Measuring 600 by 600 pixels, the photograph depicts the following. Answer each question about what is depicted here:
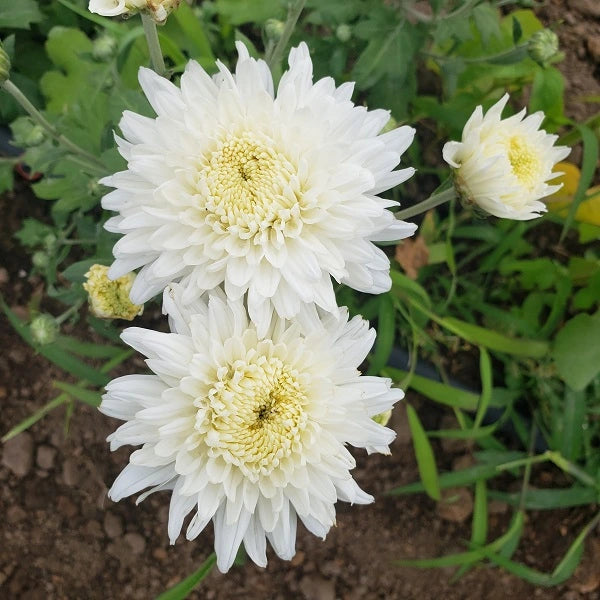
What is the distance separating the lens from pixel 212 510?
3.47ft

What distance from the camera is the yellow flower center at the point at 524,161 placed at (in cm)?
129

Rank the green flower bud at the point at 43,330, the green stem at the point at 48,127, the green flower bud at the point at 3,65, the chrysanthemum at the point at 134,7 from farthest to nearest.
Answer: the green flower bud at the point at 43,330 < the green stem at the point at 48,127 < the green flower bud at the point at 3,65 < the chrysanthemum at the point at 134,7

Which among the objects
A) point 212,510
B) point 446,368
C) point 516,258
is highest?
point 212,510

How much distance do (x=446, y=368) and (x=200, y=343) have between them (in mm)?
1290

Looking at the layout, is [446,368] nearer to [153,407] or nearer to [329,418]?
[329,418]

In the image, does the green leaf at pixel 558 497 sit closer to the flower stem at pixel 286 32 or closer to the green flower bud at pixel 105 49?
the flower stem at pixel 286 32

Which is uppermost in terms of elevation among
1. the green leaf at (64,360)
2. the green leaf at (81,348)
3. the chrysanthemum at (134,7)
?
the chrysanthemum at (134,7)

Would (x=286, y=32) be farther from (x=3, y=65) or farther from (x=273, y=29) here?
(x=3, y=65)

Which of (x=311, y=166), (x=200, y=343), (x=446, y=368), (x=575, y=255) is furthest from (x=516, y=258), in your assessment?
(x=200, y=343)

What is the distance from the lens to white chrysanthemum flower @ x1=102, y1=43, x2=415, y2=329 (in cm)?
104

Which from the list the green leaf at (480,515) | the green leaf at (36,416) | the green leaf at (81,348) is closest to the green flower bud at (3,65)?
the green leaf at (81,348)

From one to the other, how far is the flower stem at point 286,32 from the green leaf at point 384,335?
70 centimetres

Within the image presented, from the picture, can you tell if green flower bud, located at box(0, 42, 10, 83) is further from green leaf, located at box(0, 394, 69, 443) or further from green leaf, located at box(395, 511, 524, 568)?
green leaf, located at box(395, 511, 524, 568)

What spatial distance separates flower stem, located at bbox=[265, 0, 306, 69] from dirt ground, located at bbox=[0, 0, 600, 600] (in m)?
1.04
